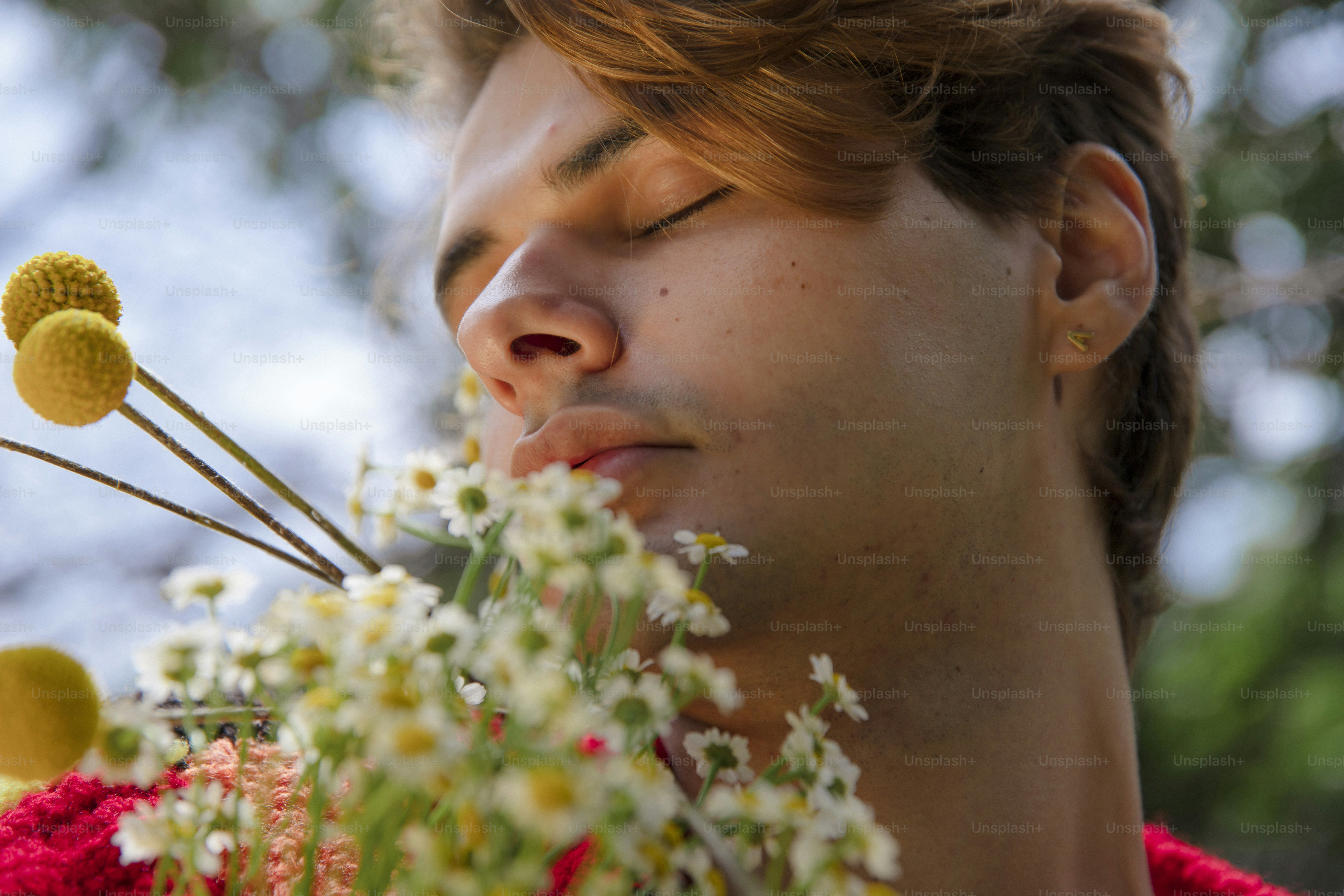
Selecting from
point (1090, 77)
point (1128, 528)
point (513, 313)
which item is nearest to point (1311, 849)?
point (1128, 528)

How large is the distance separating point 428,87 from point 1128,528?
143 cm

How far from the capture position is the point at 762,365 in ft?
2.76

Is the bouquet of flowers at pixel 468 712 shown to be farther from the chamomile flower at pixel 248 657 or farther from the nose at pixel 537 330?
the nose at pixel 537 330

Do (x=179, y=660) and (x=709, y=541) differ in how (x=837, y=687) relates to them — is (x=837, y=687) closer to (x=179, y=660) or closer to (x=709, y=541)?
(x=709, y=541)

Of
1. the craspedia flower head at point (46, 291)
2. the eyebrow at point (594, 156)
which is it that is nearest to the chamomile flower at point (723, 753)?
the craspedia flower head at point (46, 291)

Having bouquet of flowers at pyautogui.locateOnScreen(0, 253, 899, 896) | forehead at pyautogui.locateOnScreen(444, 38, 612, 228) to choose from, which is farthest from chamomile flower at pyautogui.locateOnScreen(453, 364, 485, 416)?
bouquet of flowers at pyautogui.locateOnScreen(0, 253, 899, 896)

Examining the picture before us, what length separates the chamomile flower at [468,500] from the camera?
1.75ft

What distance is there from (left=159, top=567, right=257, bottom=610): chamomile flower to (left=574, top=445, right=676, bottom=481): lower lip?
356 millimetres

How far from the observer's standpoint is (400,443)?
301cm

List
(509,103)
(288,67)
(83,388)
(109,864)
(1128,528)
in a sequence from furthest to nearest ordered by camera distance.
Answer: (288,67), (1128,528), (509,103), (109,864), (83,388)

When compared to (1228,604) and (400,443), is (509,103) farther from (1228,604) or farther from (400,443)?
(1228,604)

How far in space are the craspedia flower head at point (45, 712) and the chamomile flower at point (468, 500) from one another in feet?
0.66

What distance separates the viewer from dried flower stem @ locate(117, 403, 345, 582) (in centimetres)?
54

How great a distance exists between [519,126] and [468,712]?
793 millimetres
